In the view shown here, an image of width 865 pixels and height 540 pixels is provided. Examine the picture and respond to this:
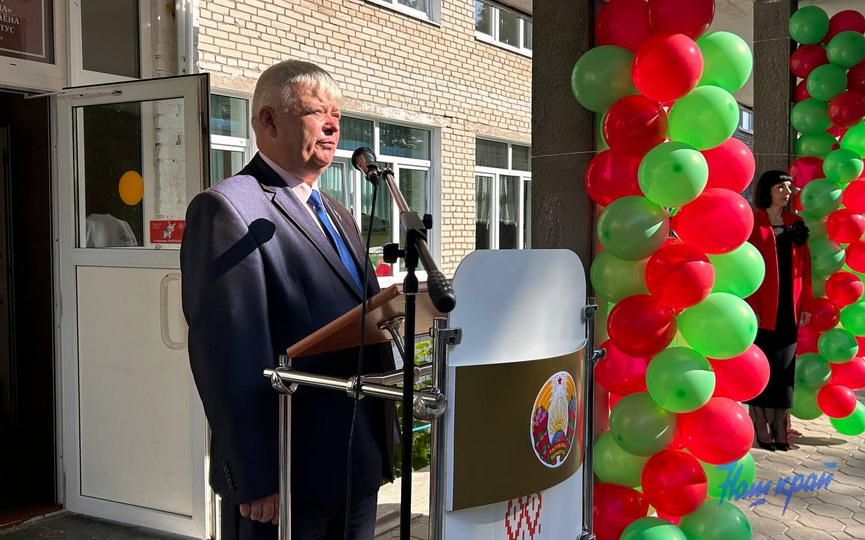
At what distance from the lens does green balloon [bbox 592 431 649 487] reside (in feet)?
10.6

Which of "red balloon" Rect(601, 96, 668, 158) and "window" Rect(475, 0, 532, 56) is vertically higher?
"window" Rect(475, 0, 532, 56)

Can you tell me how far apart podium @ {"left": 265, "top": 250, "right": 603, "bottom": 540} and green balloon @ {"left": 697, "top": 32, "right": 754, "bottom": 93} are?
151 centimetres

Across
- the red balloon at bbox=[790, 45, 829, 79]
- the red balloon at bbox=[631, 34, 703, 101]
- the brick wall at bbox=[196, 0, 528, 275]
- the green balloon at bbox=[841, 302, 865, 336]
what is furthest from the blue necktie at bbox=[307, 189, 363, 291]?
the brick wall at bbox=[196, 0, 528, 275]

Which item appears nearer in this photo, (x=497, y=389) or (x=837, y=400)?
(x=497, y=389)

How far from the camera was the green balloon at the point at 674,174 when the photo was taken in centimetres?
294

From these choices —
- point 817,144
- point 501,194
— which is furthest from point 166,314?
point 501,194

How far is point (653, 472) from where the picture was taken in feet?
10.2

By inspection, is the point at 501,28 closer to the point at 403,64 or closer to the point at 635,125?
the point at 403,64

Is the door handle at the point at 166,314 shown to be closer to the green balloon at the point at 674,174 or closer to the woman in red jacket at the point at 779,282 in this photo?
the green balloon at the point at 674,174

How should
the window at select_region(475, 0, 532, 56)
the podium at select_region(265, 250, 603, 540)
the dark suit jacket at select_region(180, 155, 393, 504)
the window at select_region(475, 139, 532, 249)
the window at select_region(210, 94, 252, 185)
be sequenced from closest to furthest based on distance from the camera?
the podium at select_region(265, 250, 603, 540)
the dark suit jacket at select_region(180, 155, 393, 504)
the window at select_region(210, 94, 252, 185)
the window at select_region(475, 0, 532, 56)
the window at select_region(475, 139, 532, 249)

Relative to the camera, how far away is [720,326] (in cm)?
306

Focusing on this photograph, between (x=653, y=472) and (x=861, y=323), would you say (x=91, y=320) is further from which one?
(x=861, y=323)

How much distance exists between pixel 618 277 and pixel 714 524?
1009 mm

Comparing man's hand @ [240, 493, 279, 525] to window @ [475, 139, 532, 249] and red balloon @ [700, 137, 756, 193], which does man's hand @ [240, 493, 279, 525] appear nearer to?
red balloon @ [700, 137, 756, 193]
